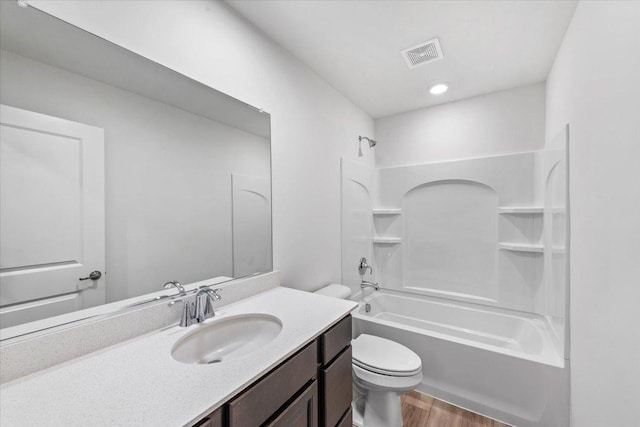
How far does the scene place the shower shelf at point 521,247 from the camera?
7.42 feet

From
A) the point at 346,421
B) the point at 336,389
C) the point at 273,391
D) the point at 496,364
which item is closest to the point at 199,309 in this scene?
the point at 273,391

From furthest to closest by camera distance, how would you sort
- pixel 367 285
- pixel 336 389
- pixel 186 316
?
pixel 367 285 < pixel 336 389 < pixel 186 316

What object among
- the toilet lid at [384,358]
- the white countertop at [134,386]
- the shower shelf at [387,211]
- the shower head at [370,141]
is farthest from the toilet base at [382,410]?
the shower head at [370,141]

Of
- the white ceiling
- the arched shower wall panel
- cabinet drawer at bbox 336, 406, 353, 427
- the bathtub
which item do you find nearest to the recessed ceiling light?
the white ceiling

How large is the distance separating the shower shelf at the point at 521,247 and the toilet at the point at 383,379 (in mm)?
1496

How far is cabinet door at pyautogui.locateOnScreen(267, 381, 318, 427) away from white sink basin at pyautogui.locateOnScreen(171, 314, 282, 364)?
28 cm

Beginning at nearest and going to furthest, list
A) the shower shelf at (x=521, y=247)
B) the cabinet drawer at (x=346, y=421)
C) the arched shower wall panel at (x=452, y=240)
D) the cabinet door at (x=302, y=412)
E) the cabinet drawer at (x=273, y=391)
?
the cabinet drawer at (x=273, y=391)
the cabinet door at (x=302, y=412)
the cabinet drawer at (x=346, y=421)
the shower shelf at (x=521, y=247)
the arched shower wall panel at (x=452, y=240)

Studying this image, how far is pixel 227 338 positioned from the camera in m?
1.20

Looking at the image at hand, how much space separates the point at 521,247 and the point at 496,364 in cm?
114

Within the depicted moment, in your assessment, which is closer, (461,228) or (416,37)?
(416,37)

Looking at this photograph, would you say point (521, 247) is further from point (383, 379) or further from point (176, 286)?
point (176, 286)

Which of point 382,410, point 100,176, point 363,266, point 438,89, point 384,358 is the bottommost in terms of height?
point 382,410

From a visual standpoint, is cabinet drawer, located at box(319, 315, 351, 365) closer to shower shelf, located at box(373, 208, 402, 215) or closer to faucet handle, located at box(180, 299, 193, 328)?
faucet handle, located at box(180, 299, 193, 328)

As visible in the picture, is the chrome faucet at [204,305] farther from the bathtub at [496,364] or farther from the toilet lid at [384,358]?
the bathtub at [496,364]
